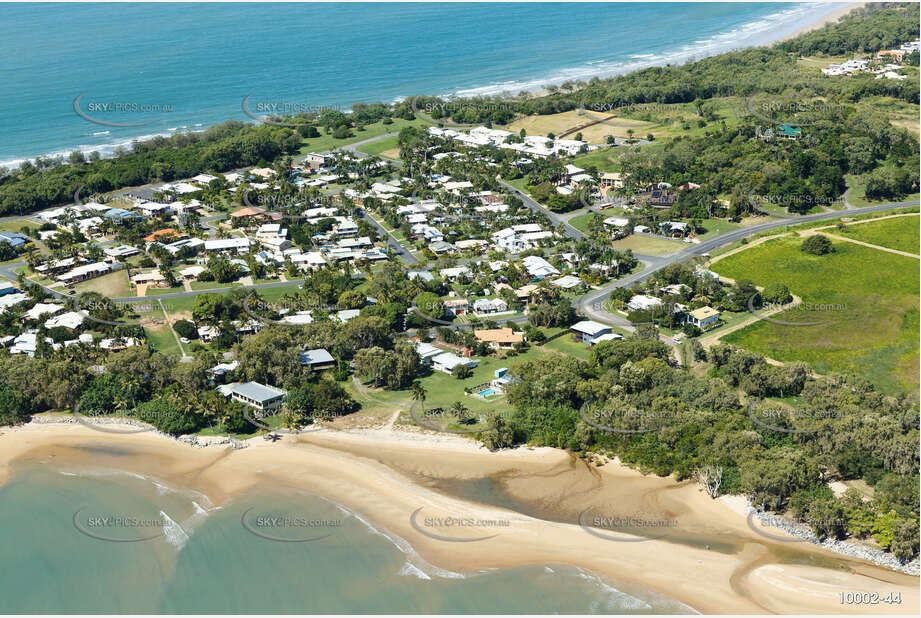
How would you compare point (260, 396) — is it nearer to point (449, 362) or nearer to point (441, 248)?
point (449, 362)

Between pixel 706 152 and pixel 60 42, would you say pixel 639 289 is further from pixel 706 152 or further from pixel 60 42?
pixel 60 42

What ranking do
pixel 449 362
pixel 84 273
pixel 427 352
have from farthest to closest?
pixel 84 273 → pixel 427 352 → pixel 449 362

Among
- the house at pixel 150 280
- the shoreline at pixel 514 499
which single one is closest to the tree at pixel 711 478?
the shoreline at pixel 514 499

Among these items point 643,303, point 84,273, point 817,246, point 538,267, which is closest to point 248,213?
point 84,273

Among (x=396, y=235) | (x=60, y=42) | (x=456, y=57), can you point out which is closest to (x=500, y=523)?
(x=396, y=235)

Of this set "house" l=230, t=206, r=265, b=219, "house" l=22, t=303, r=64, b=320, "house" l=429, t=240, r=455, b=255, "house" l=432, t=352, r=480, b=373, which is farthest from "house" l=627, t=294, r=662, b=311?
"house" l=22, t=303, r=64, b=320

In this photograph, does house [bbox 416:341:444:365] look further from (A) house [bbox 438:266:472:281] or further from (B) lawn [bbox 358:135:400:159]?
(B) lawn [bbox 358:135:400:159]
